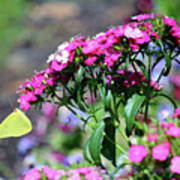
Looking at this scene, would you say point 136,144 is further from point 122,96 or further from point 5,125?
point 5,125

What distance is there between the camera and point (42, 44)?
24.2 ft

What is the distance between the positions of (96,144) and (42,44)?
6.29 metres

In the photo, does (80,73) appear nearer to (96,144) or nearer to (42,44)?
(96,144)

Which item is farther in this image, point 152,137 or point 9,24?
point 9,24

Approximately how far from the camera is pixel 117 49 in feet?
3.96

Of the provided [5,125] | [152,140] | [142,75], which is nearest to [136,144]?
[152,140]

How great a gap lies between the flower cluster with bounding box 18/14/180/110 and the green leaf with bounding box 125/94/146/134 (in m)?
0.07

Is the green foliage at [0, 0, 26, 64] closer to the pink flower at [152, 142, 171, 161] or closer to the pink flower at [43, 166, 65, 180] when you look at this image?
the pink flower at [43, 166, 65, 180]

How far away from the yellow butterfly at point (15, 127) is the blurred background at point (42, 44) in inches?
5.9

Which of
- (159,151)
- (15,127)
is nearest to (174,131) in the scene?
(159,151)

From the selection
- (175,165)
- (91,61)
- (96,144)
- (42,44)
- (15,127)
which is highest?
(42,44)

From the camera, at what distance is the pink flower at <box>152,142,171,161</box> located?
103 cm

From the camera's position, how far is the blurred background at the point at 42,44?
2.77 metres

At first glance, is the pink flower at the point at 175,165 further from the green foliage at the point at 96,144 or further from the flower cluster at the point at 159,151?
the green foliage at the point at 96,144
